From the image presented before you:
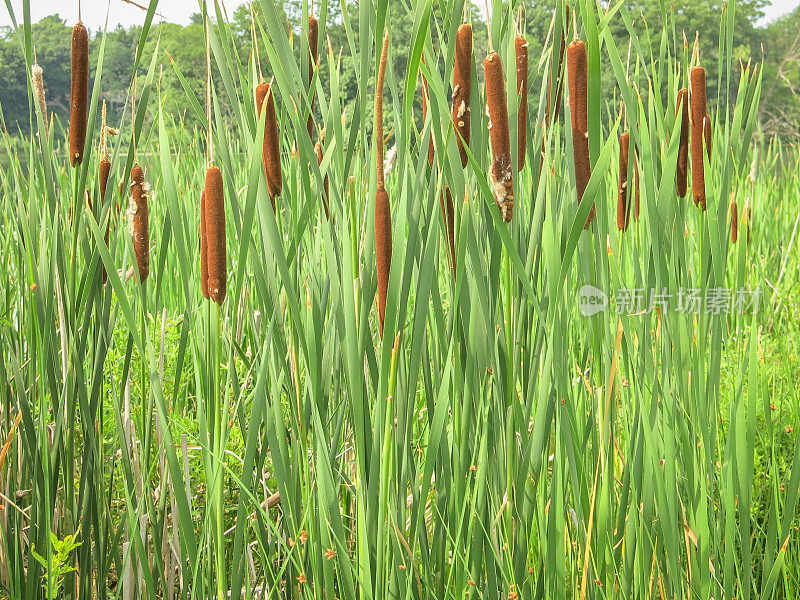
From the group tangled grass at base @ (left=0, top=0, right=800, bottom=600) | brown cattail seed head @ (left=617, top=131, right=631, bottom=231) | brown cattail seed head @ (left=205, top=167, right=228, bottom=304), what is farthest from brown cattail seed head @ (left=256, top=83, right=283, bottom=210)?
brown cattail seed head @ (left=617, top=131, right=631, bottom=231)

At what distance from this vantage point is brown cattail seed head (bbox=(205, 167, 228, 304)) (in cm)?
65

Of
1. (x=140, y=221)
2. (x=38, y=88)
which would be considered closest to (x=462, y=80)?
(x=140, y=221)

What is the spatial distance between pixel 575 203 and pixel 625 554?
0.47 meters

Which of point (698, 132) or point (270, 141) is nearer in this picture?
point (270, 141)

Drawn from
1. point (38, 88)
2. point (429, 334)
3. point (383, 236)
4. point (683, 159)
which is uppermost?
point (38, 88)

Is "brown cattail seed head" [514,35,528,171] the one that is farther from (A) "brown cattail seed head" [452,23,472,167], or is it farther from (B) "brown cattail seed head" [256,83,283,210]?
(B) "brown cattail seed head" [256,83,283,210]

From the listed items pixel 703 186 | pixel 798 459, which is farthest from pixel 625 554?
pixel 703 186

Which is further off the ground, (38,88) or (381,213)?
(38,88)

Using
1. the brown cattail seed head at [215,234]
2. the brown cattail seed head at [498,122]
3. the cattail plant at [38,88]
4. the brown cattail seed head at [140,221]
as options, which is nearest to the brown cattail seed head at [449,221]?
the brown cattail seed head at [498,122]

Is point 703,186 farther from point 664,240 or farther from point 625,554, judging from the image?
point 625,554

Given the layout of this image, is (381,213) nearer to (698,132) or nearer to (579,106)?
(579,106)

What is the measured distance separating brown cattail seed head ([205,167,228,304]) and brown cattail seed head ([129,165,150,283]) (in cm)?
20

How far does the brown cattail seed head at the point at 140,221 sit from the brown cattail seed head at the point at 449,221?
37 cm

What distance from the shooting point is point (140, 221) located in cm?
83
